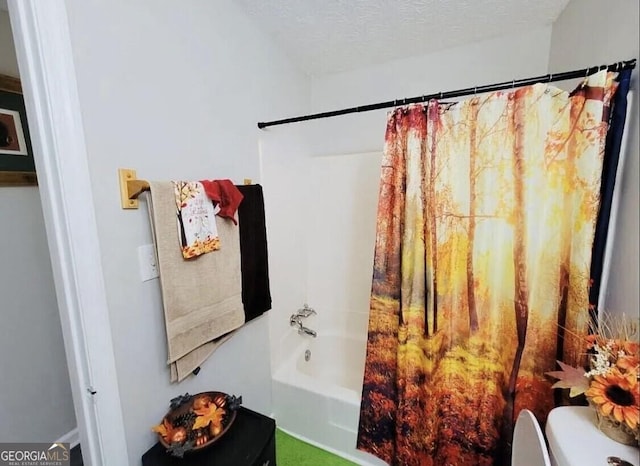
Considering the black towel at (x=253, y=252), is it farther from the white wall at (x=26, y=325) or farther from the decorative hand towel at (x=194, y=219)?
the white wall at (x=26, y=325)

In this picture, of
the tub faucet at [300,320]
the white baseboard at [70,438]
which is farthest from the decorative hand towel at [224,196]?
the white baseboard at [70,438]

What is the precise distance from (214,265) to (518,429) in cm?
136

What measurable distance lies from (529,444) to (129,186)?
1.62m

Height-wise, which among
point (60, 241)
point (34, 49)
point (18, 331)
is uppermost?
point (34, 49)

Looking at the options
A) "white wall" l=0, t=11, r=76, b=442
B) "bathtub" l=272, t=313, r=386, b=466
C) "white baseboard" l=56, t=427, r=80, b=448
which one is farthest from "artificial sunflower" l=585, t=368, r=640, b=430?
"white baseboard" l=56, t=427, r=80, b=448

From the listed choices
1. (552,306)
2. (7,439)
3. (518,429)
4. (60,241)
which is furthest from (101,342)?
(552,306)

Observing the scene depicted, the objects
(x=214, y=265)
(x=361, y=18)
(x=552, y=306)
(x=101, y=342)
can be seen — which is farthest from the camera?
(x=361, y=18)

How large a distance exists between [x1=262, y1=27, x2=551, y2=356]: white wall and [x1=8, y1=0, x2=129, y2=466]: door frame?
38.2 inches

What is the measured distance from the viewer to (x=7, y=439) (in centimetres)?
142

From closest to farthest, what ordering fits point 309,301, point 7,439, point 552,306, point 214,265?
point 552,306 < point 214,265 < point 7,439 < point 309,301

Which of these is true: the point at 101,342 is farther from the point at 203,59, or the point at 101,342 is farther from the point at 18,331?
the point at 203,59

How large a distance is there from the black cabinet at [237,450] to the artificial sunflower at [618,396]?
1141 mm

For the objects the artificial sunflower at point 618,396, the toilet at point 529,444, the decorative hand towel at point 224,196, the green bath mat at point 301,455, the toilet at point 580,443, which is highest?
the decorative hand towel at point 224,196

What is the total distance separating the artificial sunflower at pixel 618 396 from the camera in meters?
0.69
